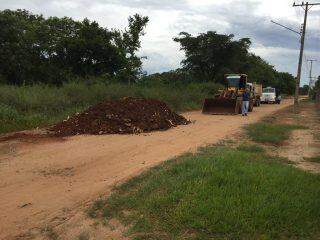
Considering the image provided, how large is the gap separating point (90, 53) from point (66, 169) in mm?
34507

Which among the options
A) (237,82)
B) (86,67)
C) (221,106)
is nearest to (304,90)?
(86,67)

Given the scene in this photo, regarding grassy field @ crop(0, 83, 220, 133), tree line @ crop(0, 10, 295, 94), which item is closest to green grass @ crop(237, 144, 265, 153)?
grassy field @ crop(0, 83, 220, 133)

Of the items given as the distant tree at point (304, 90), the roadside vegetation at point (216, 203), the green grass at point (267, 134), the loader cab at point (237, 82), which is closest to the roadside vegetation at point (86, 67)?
the loader cab at point (237, 82)

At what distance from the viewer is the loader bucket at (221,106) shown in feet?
92.4

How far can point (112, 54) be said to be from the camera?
43.2 metres

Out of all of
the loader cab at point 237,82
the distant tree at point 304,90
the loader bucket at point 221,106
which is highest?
the loader cab at point 237,82

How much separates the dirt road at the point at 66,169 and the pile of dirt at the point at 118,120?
3.00 ft

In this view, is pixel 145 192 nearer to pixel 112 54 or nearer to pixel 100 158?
pixel 100 158

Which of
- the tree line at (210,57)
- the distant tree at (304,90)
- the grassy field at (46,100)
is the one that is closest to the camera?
the grassy field at (46,100)

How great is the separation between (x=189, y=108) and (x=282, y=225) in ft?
88.6

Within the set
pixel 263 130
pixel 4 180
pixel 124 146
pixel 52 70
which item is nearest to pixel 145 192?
pixel 4 180

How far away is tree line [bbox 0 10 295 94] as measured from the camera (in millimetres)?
39281

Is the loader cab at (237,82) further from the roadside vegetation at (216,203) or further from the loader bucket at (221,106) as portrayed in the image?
the roadside vegetation at (216,203)

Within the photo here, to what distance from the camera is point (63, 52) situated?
44.7 m
